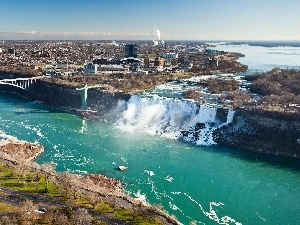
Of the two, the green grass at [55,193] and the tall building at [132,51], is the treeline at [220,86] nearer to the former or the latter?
the green grass at [55,193]

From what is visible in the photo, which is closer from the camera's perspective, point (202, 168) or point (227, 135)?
point (202, 168)

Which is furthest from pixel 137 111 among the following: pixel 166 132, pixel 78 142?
pixel 78 142

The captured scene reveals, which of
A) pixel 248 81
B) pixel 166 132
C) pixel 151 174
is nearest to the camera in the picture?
pixel 151 174

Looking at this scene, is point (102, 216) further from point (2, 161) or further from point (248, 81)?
point (248, 81)

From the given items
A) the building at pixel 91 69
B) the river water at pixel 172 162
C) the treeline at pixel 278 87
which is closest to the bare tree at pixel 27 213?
the river water at pixel 172 162

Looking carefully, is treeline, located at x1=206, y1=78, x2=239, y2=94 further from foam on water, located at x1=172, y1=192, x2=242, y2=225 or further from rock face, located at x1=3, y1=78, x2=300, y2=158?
foam on water, located at x1=172, y1=192, x2=242, y2=225

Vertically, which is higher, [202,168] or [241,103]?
[241,103]
